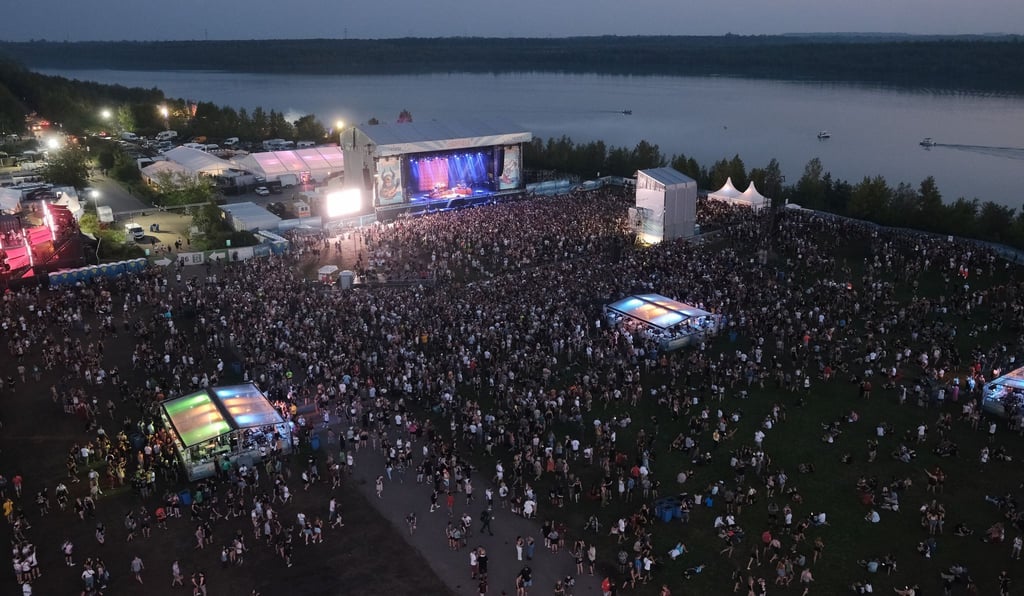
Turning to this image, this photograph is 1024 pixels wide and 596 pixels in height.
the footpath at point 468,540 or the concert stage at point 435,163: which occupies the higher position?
the concert stage at point 435,163

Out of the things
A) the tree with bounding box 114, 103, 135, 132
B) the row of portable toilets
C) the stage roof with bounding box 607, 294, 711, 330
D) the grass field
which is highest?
the tree with bounding box 114, 103, 135, 132

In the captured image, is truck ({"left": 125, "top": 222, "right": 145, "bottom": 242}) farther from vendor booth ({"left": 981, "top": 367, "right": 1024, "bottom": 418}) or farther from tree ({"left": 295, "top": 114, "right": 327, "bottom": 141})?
tree ({"left": 295, "top": 114, "right": 327, "bottom": 141})

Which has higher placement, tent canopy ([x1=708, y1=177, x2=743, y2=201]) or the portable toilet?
tent canopy ([x1=708, y1=177, x2=743, y2=201])

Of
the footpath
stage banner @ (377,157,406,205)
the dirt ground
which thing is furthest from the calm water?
the dirt ground

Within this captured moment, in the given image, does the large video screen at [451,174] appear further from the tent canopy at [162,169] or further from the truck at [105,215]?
the tent canopy at [162,169]

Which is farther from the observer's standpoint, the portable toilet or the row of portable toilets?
the row of portable toilets

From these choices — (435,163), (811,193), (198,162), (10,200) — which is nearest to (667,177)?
(811,193)

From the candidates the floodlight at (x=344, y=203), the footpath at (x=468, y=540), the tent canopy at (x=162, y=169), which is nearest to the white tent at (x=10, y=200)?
the tent canopy at (x=162, y=169)

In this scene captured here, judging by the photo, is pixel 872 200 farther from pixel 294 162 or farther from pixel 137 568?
pixel 137 568
